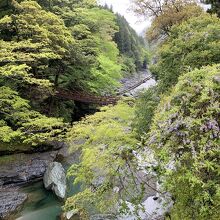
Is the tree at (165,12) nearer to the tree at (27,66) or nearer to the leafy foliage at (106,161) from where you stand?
the tree at (27,66)

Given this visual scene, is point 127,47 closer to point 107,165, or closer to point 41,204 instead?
point 41,204

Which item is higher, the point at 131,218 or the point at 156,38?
the point at 156,38

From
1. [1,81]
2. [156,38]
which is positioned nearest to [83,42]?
[156,38]

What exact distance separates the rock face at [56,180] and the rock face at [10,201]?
1.00 metres

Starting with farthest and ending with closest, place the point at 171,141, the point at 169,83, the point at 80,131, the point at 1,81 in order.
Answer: the point at 1,81 < the point at 80,131 < the point at 169,83 < the point at 171,141

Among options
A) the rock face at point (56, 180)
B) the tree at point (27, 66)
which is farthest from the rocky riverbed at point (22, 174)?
the tree at point (27, 66)

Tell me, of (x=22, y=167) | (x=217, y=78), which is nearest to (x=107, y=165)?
(x=217, y=78)

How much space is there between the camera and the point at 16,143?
1441 cm

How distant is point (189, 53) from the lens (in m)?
7.52

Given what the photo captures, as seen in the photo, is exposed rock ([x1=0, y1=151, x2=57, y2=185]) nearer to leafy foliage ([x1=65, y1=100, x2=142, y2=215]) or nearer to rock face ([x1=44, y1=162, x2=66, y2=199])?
rock face ([x1=44, y1=162, x2=66, y2=199])

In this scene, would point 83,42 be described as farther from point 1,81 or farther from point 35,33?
point 1,81

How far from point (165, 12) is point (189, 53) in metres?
7.53

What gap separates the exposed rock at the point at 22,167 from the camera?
12508 mm

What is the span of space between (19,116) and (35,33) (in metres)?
4.56
